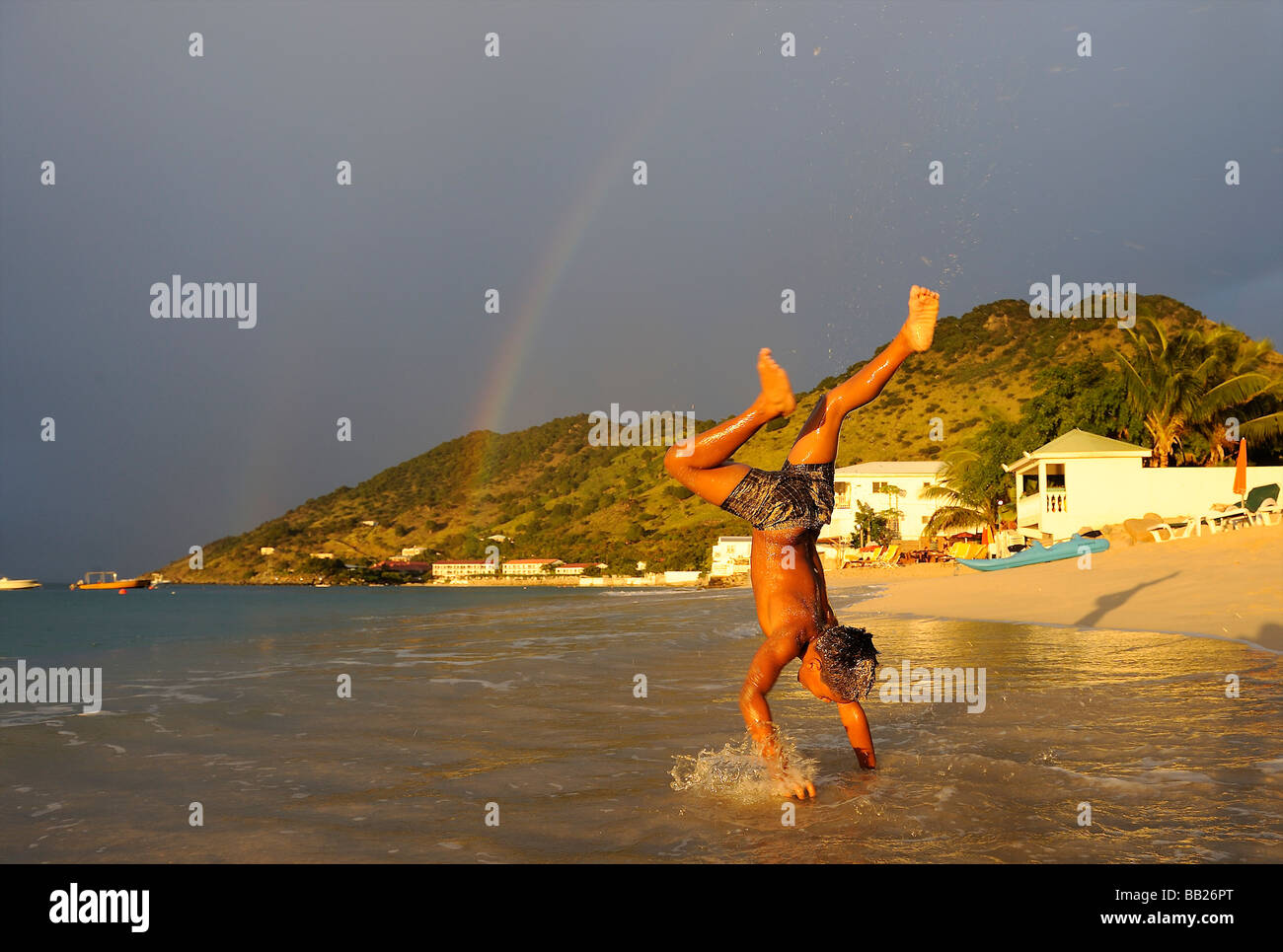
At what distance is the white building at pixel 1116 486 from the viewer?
3441 centimetres

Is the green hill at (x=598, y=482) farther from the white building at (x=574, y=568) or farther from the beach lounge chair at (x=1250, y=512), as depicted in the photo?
the beach lounge chair at (x=1250, y=512)

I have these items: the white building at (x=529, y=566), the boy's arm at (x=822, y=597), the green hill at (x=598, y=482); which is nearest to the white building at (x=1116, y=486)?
the green hill at (x=598, y=482)

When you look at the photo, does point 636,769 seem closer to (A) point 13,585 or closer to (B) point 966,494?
(B) point 966,494

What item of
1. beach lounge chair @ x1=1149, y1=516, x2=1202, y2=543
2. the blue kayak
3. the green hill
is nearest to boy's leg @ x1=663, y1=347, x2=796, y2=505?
the blue kayak

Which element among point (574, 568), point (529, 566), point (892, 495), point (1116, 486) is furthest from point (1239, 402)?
point (529, 566)

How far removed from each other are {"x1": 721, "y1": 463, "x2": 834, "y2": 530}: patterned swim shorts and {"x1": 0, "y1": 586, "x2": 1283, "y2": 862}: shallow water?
4.87ft

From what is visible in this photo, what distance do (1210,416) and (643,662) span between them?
3755cm

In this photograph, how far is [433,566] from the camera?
13188 centimetres

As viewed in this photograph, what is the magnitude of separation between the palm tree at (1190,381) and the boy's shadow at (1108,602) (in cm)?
2517

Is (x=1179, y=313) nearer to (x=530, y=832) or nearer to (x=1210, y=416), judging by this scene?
(x=1210, y=416)

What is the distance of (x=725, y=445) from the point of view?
4.81 m

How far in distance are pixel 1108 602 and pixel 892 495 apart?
172 ft

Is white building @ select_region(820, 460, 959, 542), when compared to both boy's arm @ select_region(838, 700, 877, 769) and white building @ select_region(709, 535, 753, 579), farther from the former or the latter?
boy's arm @ select_region(838, 700, 877, 769)
